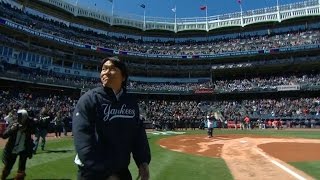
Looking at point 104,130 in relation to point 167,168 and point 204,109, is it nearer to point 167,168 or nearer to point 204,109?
point 167,168

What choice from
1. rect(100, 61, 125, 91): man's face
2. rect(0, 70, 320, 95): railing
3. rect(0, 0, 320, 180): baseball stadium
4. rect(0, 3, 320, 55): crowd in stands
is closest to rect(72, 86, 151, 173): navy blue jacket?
rect(100, 61, 125, 91): man's face

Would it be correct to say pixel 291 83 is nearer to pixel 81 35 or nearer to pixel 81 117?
pixel 81 35

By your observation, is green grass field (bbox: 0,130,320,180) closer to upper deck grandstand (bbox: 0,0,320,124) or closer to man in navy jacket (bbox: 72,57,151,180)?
man in navy jacket (bbox: 72,57,151,180)

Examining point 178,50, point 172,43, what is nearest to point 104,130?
point 178,50

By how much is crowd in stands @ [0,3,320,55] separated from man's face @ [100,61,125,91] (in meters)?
51.1

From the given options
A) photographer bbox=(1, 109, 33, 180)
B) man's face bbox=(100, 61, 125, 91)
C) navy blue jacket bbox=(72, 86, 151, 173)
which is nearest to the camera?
navy blue jacket bbox=(72, 86, 151, 173)

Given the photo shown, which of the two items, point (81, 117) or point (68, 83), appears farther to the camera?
point (68, 83)

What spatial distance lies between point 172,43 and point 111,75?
227 feet

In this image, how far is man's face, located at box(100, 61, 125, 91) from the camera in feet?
11.5

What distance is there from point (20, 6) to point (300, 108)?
4613 cm

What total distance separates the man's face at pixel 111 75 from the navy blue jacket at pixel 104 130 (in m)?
0.10

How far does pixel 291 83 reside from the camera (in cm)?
5528

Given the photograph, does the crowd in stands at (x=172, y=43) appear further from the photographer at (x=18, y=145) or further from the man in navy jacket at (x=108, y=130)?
the man in navy jacket at (x=108, y=130)

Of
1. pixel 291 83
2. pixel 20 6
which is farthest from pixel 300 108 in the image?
pixel 20 6
